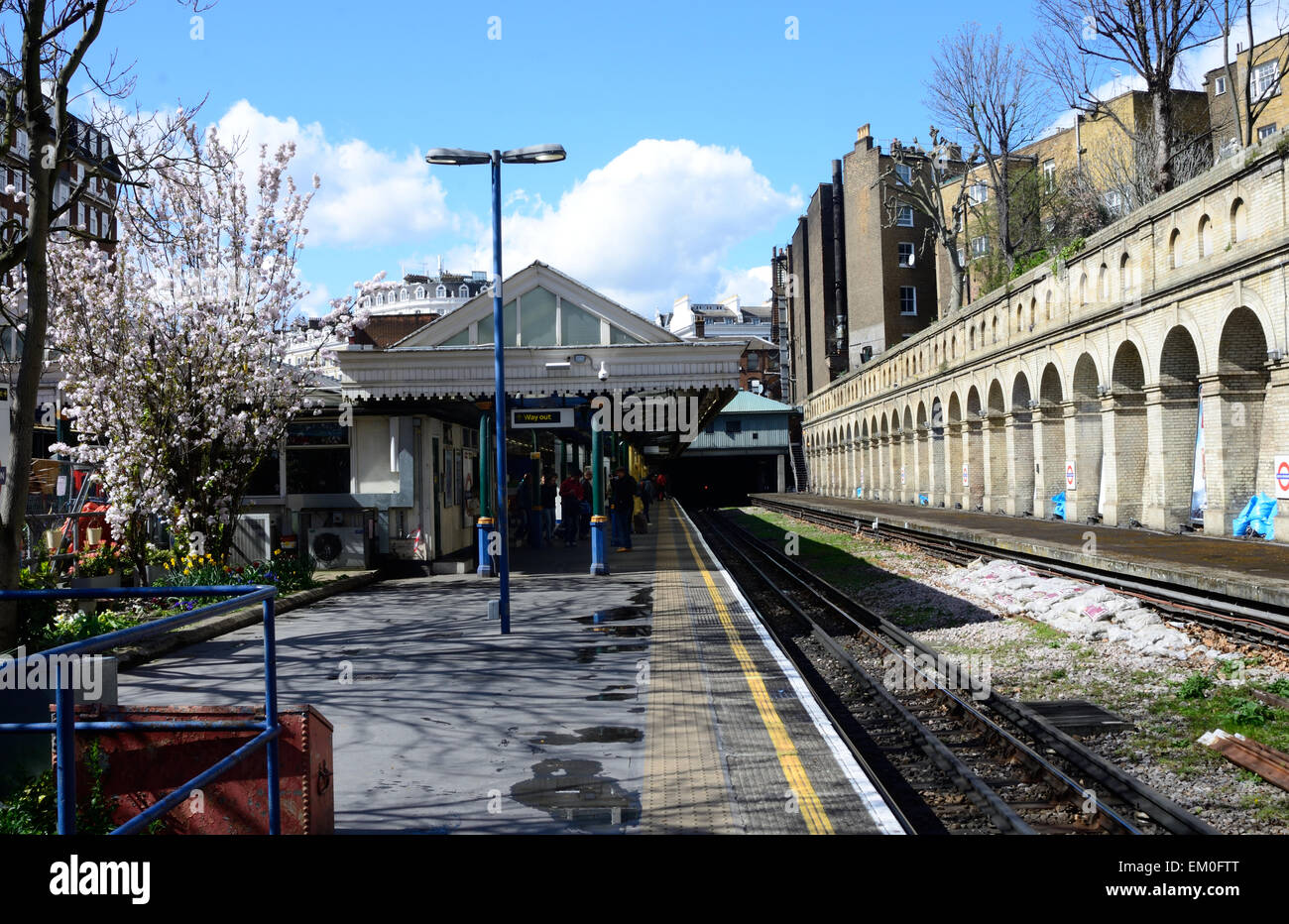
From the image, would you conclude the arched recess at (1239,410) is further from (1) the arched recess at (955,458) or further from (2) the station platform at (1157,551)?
(1) the arched recess at (955,458)

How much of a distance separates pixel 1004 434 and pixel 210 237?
85.4 ft

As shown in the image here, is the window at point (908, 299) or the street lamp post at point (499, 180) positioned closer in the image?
the street lamp post at point (499, 180)

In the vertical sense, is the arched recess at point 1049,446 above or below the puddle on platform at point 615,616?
above

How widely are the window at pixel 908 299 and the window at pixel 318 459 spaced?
55289 mm

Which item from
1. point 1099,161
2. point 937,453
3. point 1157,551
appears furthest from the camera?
point 1099,161

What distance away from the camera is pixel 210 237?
58.2 ft

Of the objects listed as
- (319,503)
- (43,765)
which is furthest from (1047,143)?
(43,765)

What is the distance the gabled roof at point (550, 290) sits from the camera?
19.6 meters

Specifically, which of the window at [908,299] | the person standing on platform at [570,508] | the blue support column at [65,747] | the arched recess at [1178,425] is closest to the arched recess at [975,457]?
the arched recess at [1178,425]

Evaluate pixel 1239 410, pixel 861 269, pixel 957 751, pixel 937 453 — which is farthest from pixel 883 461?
pixel 957 751

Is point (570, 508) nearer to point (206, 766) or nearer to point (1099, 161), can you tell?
point (206, 766)

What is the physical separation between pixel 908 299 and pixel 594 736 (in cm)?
6599

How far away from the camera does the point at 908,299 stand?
69.7 metres
